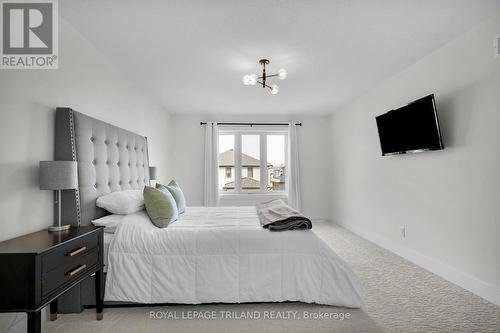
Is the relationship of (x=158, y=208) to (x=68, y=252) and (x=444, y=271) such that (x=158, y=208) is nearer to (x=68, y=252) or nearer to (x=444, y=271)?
(x=68, y=252)

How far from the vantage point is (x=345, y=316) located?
2.07 m

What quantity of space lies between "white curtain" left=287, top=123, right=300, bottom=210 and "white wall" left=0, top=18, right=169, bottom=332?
3832 millimetres

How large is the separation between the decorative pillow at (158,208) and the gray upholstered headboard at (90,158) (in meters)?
0.46

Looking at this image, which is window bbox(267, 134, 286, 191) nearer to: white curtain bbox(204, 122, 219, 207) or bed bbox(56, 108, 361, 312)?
white curtain bbox(204, 122, 219, 207)

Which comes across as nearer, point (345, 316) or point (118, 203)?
point (345, 316)

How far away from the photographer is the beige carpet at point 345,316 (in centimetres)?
192

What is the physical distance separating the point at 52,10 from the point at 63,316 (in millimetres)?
2396

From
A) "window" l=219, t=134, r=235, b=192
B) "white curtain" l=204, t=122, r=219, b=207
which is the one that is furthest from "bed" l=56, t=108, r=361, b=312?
"window" l=219, t=134, r=235, b=192

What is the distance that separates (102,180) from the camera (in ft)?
8.34

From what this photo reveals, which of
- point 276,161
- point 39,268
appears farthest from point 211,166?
point 39,268

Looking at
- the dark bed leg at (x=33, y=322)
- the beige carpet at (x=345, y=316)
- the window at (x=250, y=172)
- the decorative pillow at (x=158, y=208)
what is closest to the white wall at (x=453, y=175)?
the beige carpet at (x=345, y=316)

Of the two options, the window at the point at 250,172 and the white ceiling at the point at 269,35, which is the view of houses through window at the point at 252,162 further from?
the white ceiling at the point at 269,35

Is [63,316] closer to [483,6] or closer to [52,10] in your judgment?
[52,10]

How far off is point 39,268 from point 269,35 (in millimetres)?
2449
